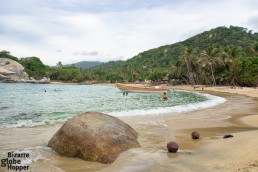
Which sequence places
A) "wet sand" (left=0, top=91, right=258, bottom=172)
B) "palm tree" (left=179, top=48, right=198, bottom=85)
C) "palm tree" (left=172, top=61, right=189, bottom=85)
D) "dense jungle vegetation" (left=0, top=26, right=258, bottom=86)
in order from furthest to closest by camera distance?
"palm tree" (left=172, top=61, right=189, bottom=85)
"palm tree" (left=179, top=48, right=198, bottom=85)
"dense jungle vegetation" (left=0, top=26, right=258, bottom=86)
"wet sand" (left=0, top=91, right=258, bottom=172)

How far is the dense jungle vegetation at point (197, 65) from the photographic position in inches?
3135

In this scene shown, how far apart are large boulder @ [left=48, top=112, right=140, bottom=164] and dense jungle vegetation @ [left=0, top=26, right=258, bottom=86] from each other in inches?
2794

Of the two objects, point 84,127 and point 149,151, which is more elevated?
point 84,127

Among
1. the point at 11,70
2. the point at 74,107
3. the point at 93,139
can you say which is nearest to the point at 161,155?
the point at 93,139

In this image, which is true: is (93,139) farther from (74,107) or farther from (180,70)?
(180,70)

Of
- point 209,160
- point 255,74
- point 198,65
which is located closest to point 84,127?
point 209,160

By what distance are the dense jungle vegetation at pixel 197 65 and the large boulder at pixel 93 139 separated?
70956 mm

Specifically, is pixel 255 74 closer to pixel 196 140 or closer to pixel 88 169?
pixel 196 140

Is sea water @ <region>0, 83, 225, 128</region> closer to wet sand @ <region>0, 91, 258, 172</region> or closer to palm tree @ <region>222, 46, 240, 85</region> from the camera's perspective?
wet sand @ <region>0, 91, 258, 172</region>

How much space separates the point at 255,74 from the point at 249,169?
73645 mm

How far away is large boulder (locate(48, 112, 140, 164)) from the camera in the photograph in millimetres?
9555

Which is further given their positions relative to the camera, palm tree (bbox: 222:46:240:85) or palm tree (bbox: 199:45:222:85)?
palm tree (bbox: 199:45:222:85)

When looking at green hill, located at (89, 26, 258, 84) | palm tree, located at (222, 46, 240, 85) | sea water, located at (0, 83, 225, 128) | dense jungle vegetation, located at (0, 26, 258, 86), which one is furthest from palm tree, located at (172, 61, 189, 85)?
sea water, located at (0, 83, 225, 128)

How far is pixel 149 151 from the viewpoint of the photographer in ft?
33.7
